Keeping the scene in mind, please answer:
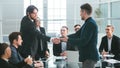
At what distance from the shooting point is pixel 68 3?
7855 mm

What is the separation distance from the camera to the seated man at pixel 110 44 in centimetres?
567

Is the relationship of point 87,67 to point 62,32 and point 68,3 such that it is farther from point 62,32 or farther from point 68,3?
point 68,3

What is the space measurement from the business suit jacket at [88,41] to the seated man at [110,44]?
6.51 ft

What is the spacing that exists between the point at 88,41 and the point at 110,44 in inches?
90.1

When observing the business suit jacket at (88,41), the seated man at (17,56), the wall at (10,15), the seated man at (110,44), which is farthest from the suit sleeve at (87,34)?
the wall at (10,15)

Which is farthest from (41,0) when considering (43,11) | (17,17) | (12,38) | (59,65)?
(12,38)

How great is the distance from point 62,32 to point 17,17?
2.22 metres

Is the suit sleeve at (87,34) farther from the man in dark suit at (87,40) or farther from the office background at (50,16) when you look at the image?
the office background at (50,16)

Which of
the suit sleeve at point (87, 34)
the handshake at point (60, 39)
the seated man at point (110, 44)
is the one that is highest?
the suit sleeve at point (87, 34)

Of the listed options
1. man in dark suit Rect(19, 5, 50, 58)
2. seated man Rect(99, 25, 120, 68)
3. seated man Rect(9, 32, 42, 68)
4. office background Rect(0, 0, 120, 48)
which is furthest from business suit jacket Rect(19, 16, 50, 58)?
office background Rect(0, 0, 120, 48)

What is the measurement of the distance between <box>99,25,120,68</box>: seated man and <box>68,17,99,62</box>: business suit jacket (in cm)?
199

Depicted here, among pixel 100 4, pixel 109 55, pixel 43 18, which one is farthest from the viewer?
pixel 100 4

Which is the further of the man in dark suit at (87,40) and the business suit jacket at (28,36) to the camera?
the business suit jacket at (28,36)

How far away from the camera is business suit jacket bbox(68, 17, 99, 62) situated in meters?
3.58
